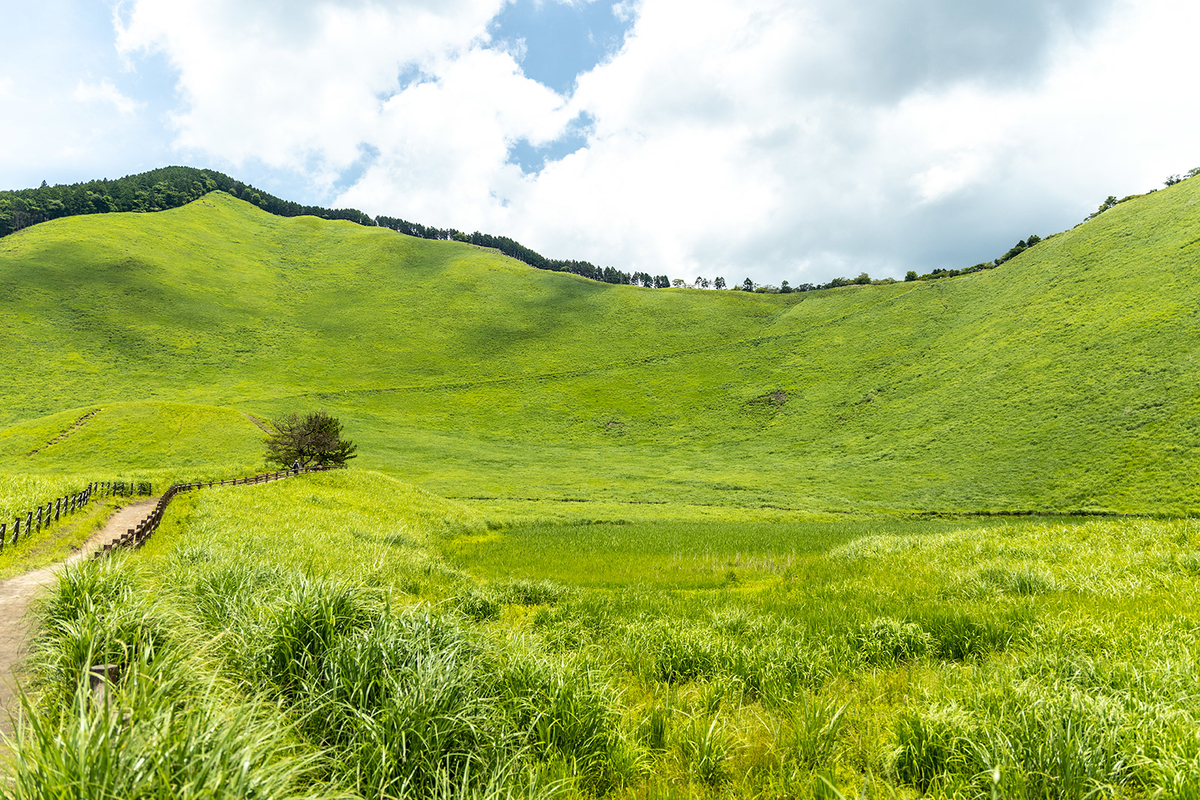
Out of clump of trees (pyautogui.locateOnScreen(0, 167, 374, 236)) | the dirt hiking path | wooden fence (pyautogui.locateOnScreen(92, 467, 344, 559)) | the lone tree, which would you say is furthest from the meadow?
clump of trees (pyautogui.locateOnScreen(0, 167, 374, 236))

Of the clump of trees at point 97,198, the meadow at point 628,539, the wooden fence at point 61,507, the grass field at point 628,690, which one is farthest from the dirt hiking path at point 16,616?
the clump of trees at point 97,198

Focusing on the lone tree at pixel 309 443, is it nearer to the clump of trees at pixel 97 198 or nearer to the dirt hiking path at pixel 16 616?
the dirt hiking path at pixel 16 616

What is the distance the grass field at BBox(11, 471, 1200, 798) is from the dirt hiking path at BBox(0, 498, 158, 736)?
923 millimetres

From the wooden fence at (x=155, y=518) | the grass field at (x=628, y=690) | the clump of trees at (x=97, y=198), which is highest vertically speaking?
the clump of trees at (x=97, y=198)

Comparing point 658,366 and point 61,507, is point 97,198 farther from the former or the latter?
point 61,507

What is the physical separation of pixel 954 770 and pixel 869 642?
4.16 m

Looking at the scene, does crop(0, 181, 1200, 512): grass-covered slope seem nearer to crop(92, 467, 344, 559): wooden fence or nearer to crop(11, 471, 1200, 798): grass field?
crop(92, 467, 344, 559): wooden fence

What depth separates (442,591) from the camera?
14.4 m

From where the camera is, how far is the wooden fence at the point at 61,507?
607 inches

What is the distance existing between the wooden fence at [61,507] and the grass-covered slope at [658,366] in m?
24.4

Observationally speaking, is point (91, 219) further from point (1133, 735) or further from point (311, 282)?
point (1133, 735)

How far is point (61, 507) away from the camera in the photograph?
20.1 meters

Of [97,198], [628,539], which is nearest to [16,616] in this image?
[628,539]

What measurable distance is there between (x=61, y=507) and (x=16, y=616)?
13.6 meters
